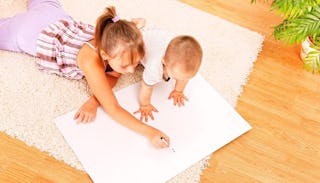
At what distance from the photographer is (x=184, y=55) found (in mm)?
992

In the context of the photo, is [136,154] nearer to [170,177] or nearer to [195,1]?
[170,177]

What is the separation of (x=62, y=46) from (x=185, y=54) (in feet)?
1.63

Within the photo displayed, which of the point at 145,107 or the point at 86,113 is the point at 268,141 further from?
the point at 86,113

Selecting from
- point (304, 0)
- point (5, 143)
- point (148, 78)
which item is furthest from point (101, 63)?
point (304, 0)

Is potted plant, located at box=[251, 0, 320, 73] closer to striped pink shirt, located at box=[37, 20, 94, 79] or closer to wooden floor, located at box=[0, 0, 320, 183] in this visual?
wooden floor, located at box=[0, 0, 320, 183]

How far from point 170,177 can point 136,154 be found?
0.14m

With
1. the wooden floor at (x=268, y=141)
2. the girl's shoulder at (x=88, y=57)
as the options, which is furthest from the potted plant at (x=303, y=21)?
the girl's shoulder at (x=88, y=57)

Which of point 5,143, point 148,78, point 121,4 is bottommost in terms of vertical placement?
point 5,143

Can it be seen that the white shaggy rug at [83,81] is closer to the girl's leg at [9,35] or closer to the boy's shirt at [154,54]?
the girl's leg at [9,35]

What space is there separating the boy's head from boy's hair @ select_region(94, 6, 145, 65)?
0.11 m

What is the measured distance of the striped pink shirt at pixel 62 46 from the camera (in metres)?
1.25

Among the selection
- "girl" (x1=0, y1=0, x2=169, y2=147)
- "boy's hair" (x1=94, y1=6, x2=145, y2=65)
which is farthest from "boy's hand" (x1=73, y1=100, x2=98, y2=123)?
"boy's hair" (x1=94, y1=6, x2=145, y2=65)

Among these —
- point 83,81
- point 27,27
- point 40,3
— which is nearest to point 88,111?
point 83,81

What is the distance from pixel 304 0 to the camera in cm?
116
